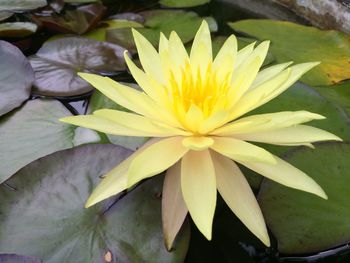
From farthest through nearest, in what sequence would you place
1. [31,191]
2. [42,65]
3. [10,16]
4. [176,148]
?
[10,16] → [42,65] → [31,191] → [176,148]

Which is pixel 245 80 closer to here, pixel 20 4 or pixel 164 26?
pixel 164 26

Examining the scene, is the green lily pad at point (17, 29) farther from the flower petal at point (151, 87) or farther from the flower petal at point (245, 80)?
the flower petal at point (245, 80)

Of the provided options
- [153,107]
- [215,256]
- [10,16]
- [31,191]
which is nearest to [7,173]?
A: [31,191]

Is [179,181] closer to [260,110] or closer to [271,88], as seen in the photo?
[271,88]

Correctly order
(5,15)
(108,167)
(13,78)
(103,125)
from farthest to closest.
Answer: (5,15)
(13,78)
(108,167)
(103,125)

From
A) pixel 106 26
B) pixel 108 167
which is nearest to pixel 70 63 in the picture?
pixel 106 26

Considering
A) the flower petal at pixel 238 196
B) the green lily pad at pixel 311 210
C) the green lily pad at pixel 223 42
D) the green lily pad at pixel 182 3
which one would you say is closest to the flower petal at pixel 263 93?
the flower petal at pixel 238 196
